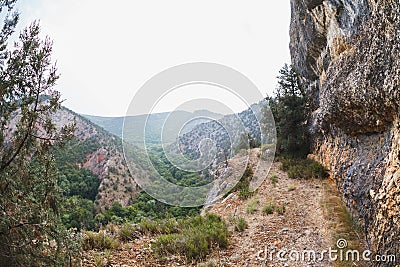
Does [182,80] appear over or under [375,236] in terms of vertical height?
over

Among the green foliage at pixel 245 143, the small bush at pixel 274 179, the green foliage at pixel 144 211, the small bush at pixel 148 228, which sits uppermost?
the green foliage at pixel 245 143

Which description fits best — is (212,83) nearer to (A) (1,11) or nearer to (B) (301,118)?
(A) (1,11)

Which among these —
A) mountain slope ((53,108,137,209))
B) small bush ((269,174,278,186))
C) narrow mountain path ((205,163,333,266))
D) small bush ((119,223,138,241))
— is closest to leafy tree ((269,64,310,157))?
small bush ((269,174,278,186))

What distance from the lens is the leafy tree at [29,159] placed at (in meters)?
3.39

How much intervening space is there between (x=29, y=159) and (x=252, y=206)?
7.44 meters

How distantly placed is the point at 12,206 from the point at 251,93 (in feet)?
22.6

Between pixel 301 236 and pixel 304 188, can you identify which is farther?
pixel 304 188

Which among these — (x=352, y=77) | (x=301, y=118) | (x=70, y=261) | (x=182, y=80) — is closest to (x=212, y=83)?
(x=182, y=80)

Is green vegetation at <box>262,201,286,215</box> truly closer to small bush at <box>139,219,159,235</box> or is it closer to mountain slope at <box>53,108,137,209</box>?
small bush at <box>139,219,159,235</box>

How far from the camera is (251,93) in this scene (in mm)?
8609

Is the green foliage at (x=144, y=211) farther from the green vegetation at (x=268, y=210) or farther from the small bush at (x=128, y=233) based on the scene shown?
the small bush at (x=128, y=233)

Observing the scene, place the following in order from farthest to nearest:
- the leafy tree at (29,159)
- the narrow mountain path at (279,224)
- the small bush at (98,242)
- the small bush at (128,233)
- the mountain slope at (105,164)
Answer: the mountain slope at (105,164), the small bush at (128,233), the small bush at (98,242), the narrow mountain path at (279,224), the leafy tree at (29,159)

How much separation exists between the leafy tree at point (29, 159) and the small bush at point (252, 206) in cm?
654

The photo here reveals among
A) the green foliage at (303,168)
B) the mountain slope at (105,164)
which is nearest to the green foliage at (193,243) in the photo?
the green foliage at (303,168)
